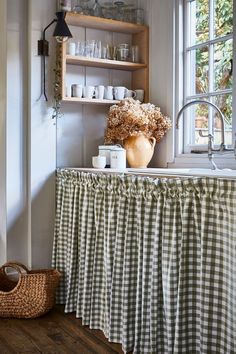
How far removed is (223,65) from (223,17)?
29cm

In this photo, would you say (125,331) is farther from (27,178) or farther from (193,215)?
(27,178)

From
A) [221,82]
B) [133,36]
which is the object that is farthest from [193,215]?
[133,36]

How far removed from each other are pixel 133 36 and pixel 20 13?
32.1 inches

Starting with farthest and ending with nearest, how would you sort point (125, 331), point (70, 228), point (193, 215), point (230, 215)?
point (70, 228), point (125, 331), point (193, 215), point (230, 215)

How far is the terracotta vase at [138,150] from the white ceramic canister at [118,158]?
0.29 feet

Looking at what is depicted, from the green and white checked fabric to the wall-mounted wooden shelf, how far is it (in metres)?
0.77

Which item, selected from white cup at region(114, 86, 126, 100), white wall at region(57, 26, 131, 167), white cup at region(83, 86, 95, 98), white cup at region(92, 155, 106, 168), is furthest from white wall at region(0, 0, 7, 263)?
white cup at region(114, 86, 126, 100)

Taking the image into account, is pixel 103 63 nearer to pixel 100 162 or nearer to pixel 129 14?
pixel 129 14

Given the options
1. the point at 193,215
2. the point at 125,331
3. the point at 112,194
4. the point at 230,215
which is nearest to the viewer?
the point at 230,215

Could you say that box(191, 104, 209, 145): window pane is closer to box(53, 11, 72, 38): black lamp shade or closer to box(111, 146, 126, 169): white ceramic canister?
box(111, 146, 126, 169): white ceramic canister

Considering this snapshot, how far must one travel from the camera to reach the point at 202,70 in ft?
9.43

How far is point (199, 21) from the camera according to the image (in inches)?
114

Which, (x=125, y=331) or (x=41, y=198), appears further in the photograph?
(x=41, y=198)

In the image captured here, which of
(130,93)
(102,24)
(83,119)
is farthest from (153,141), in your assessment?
(102,24)
